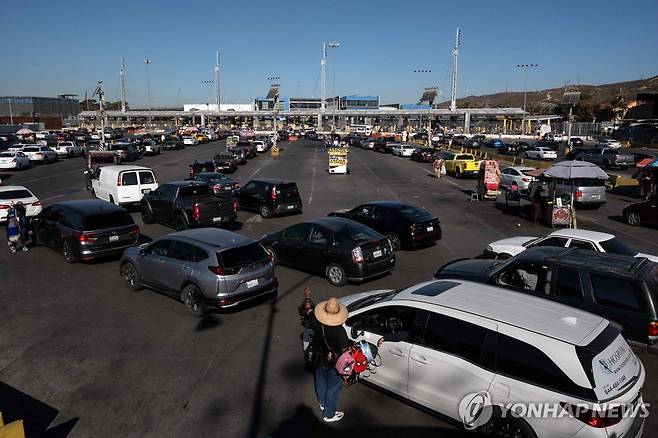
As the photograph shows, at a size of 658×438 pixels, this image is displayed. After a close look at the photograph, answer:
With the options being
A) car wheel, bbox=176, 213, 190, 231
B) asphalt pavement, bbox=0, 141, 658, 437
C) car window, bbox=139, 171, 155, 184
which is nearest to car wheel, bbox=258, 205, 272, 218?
car wheel, bbox=176, 213, 190, 231

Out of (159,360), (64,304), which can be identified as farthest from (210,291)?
(64,304)

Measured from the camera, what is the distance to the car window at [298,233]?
12398 millimetres

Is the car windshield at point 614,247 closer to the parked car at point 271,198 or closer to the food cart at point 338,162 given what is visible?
the parked car at point 271,198

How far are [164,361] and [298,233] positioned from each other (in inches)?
213

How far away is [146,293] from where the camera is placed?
11172 millimetres

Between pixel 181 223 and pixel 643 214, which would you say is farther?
pixel 643 214

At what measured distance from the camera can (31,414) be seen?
6379 millimetres

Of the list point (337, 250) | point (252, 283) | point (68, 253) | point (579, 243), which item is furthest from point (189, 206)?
point (579, 243)

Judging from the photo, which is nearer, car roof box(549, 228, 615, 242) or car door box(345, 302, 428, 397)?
car door box(345, 302, 428, 397)

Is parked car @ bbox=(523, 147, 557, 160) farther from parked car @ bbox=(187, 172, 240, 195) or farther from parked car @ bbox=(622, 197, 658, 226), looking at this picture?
parked car @ bbox=(187, 172, 240, 195)

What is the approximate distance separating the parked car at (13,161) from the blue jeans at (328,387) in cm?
4099

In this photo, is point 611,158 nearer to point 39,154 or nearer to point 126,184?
point 126,184

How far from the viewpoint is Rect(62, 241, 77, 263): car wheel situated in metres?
13.3

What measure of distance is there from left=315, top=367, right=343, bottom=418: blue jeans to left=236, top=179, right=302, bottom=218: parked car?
47.1ft
